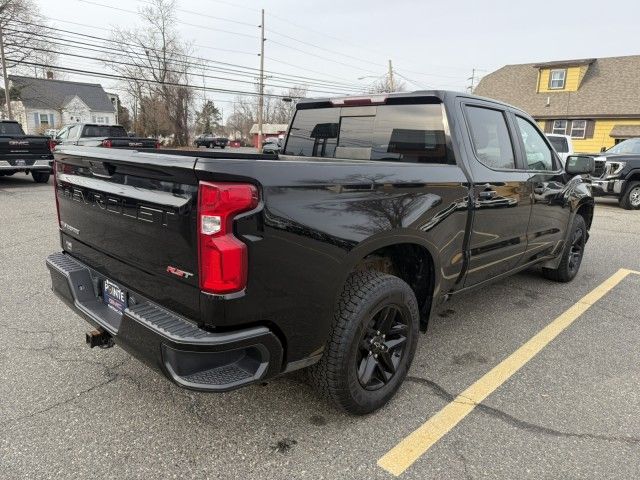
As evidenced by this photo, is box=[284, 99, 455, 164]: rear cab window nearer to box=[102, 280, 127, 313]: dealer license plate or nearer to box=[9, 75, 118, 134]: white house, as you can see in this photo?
box=[102, 280, 127, 313]: dealer license plate

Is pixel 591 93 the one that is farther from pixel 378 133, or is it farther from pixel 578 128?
pixel 378 133

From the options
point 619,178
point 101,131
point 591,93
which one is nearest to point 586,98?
point 591,93

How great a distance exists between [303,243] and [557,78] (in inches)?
1240

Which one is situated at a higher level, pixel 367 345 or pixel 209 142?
pixel 209 142

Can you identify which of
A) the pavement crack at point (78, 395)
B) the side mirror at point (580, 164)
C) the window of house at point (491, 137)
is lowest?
the pavement crack at point (78, 395)

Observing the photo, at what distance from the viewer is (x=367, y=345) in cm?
262

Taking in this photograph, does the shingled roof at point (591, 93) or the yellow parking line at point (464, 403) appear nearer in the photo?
the yellow parking line at point (464, 403)

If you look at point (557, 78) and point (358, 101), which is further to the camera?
point (557, 78)

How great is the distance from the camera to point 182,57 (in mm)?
42875

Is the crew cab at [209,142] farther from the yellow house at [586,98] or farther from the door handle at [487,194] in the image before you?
the door handle at [487,194]

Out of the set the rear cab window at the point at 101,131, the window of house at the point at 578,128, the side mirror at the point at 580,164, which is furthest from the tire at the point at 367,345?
the window of house at the point at 578,128

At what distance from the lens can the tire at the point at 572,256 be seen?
5.09 metres

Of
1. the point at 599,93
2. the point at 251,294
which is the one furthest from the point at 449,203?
the point at 599,93

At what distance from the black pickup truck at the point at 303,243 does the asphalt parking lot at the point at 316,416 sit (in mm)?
309
